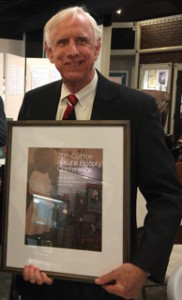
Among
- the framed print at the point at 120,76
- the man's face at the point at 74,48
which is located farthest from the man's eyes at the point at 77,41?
the framed print at the point at 120,76

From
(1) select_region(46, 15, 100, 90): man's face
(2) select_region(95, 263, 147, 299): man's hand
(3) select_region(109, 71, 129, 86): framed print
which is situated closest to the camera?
(2) select_region(95, 263, 147, 299): man's hand

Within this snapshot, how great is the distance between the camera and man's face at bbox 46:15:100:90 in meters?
1.08

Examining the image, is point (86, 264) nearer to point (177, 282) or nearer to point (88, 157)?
point (88, 157)

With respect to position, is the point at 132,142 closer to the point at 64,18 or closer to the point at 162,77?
the point at 64,18

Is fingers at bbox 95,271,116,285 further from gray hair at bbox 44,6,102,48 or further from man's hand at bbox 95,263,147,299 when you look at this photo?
gray hair at bbox 44,6,102,48

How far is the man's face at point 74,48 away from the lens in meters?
1.08

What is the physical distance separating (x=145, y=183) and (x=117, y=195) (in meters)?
0.13

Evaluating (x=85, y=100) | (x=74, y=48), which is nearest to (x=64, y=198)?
(x=85, y=100)

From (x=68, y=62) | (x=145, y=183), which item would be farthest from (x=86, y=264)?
(x=68, y=62)

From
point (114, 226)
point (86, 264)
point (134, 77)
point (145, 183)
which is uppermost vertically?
point (134, 77)

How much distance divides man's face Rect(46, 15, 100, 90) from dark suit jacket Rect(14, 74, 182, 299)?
0.31 feet

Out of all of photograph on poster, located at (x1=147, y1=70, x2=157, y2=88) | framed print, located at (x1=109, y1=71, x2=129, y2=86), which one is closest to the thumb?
photograph on poster, located at (x1=147, y1=70, x2=157, y2=88)

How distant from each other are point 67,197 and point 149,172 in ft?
0.88

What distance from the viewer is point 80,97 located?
1152mm
